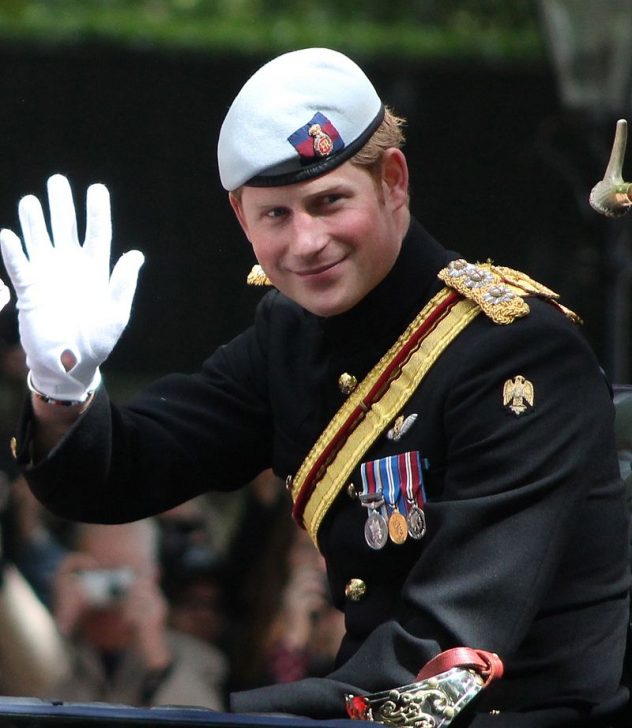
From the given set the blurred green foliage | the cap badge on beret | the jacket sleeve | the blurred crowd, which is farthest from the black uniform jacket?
the blurred green foliage

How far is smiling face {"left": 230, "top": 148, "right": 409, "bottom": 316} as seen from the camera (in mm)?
2320

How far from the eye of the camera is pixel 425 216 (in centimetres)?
434

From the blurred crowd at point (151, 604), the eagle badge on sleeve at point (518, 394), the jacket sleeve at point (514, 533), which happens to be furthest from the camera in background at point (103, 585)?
the eagle badge on sleeve at point (518, 394)

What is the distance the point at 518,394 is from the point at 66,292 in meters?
0.61

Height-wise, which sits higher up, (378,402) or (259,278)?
(259,278)

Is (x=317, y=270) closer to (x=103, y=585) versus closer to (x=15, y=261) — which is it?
(x=15, y=261)

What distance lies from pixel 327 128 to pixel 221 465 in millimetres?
612

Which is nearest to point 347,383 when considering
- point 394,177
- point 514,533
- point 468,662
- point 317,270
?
point 317,270

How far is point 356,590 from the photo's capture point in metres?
2.39

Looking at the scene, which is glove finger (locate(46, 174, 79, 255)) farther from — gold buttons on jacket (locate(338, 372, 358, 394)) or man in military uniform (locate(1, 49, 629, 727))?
gold buttons on jacket (locate(338, 372, 358, 394))

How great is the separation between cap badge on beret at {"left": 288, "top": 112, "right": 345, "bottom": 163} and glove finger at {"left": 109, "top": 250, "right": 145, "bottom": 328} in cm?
26

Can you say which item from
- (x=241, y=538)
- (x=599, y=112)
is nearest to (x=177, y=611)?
(x=241, y=538)

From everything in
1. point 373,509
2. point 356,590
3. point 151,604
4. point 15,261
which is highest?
point 15,261

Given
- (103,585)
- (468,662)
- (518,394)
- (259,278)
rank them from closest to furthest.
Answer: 1. (468,662)
2. (518,394)
3. (259,278)
4. (103,585)
